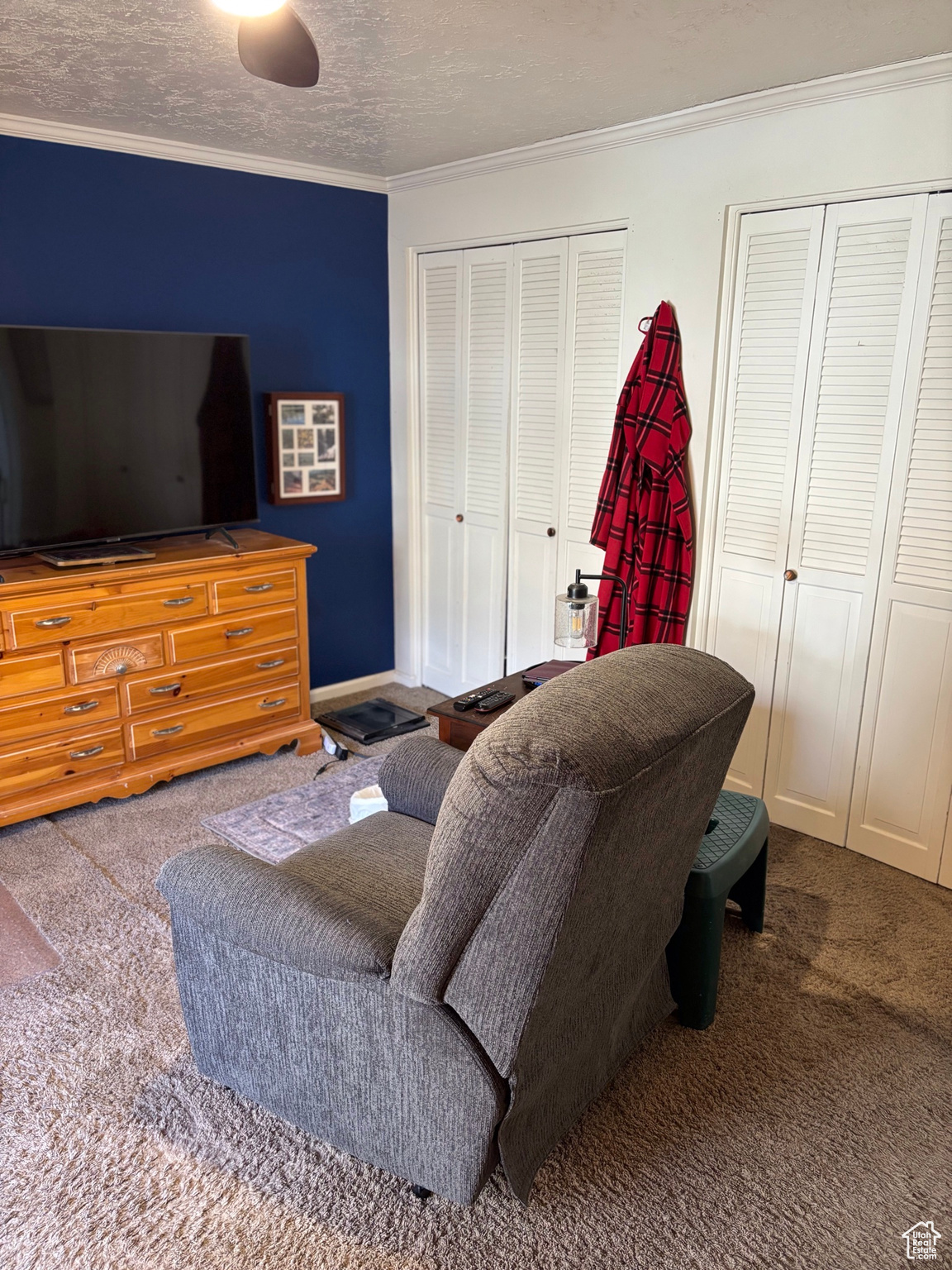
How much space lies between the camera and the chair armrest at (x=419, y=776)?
2322 millimetres

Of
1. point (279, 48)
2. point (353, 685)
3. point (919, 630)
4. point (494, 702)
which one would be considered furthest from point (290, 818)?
point (279, 48)

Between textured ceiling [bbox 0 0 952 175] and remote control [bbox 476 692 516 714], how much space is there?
1756 millimetres

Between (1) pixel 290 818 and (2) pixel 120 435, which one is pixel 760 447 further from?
(2) pixel 120 435

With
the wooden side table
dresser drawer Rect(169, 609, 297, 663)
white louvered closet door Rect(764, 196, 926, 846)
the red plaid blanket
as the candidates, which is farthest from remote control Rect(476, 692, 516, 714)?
dresser drawer Rect(169, 609, 297, 663)

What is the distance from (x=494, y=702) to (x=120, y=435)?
175 centimetres

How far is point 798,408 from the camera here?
9.82ft

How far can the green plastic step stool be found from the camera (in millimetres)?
2154

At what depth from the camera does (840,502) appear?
2947 mm

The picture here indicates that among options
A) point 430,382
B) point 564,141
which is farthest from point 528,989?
point 430,382

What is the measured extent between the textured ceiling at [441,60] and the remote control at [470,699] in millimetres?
1755

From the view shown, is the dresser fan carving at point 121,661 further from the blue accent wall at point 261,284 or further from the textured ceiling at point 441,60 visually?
the textured ceiling at point 441,60

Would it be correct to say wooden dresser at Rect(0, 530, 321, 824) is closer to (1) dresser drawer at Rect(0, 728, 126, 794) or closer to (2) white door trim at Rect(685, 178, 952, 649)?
(1) dresser drawer at Rect(0, 728, 126, 794)

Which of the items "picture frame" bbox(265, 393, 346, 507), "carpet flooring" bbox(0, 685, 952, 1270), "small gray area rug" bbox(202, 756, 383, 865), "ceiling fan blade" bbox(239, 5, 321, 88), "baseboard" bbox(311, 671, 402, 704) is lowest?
"carpet flooring" bbox(0, 685, 952, 1270)

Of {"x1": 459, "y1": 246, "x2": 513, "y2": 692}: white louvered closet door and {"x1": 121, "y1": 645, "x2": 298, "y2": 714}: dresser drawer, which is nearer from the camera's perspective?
{"x1": 121, "y1": 645, "x2": 298, "y2": 714}: dresser drawer
